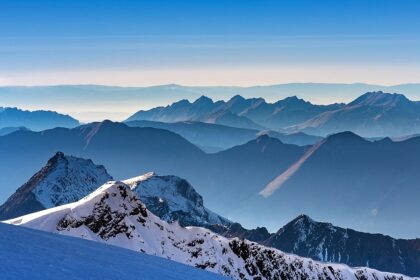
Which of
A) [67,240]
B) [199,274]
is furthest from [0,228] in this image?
[199,274]

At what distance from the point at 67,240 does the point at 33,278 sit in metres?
21.5

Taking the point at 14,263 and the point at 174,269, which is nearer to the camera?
the point at 14,263

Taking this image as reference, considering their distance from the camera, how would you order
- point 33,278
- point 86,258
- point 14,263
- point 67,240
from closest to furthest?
point 33,278 → point 14,263 → point 86,258 → point 67,240

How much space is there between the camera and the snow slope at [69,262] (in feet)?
162

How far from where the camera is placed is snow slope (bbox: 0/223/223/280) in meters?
49.4

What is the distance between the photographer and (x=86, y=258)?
58750 millimetres

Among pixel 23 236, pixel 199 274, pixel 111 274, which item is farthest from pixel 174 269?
pixel 23 236

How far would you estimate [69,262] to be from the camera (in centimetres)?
5544

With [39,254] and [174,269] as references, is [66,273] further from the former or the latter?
[174,269]

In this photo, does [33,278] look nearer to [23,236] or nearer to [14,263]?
[14,263]

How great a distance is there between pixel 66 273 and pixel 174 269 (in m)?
18.0

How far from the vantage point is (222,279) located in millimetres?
63750

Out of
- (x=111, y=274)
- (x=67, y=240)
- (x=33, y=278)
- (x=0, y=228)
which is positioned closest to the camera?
(x=33, y=278)

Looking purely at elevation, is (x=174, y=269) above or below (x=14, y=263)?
below
